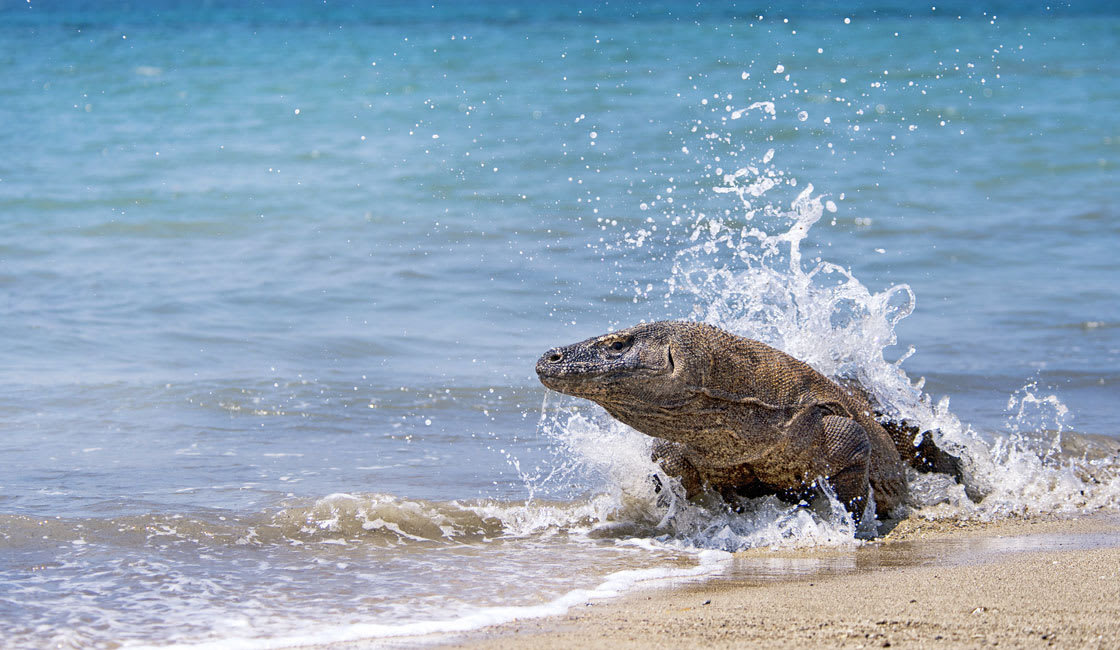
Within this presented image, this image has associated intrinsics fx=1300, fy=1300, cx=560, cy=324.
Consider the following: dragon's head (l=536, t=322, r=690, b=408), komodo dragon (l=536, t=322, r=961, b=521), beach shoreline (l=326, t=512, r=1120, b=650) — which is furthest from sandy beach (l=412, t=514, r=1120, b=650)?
dragon's head (l=536, t=322, r=690, b=408)

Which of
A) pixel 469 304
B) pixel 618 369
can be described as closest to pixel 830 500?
pixel 618 369

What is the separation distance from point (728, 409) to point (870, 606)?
1170mm

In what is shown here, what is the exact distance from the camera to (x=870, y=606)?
12.4 feet

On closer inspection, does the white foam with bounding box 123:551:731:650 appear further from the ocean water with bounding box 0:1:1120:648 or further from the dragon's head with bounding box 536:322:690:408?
the dragon's head with bounding box 536:322:690:408

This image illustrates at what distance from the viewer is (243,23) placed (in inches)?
1672

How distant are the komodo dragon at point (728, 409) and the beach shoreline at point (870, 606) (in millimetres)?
368

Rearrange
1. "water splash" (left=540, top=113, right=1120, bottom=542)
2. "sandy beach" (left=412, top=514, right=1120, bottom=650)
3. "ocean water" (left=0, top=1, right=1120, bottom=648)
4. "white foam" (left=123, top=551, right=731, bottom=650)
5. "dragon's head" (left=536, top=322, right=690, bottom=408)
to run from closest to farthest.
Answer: "sandy beach" (left=412, top=514, right=1120, bottom=650), "white foam" (left=123, top=551, right=731, bottom=650), "dragon's head" (left=536, top=322, right=690, bottom=408), "ocean water" (left=0, top=1, right=1120, bottom=648), "water splash" (left=540, top=113, right=1120, bottom=542)

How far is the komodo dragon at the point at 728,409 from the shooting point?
458 cm

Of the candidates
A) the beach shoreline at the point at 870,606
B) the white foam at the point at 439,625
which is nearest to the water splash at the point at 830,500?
the beach shoreline at the point at 870,606

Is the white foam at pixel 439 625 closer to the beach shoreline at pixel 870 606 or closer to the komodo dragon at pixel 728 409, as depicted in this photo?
the beach shoreline at pixel 870 606

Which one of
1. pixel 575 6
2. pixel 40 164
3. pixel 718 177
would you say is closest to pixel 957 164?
pixel 718 177

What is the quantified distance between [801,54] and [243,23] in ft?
68.7

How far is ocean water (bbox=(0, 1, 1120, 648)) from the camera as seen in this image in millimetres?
4938

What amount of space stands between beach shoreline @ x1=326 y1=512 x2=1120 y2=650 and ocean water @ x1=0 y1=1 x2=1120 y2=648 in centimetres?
22
